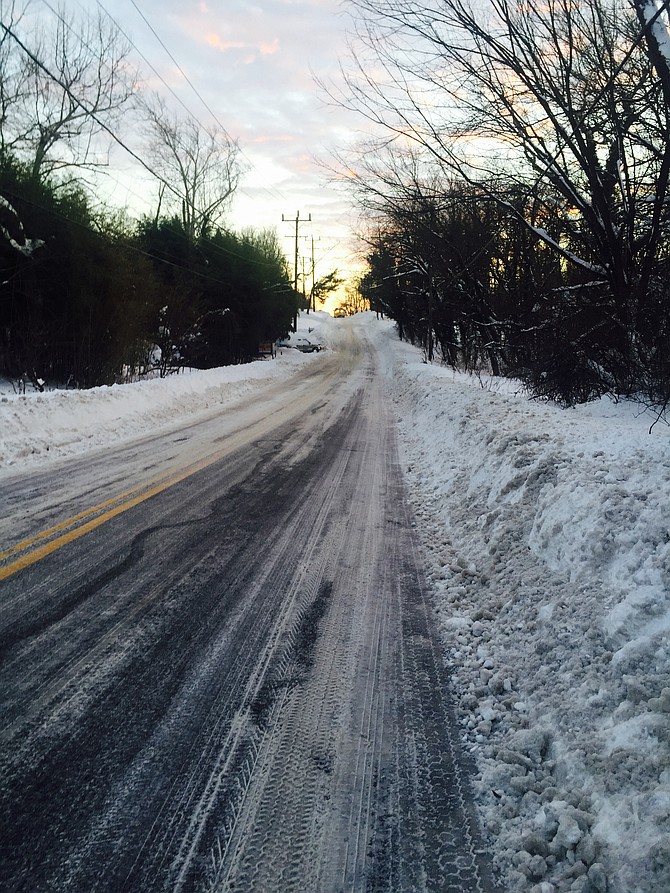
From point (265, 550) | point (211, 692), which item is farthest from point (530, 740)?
point (265, 550)

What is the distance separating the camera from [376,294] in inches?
1829

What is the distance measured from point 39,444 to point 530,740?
8.00 metres

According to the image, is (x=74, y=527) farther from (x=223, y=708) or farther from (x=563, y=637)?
(x=563, y=637)

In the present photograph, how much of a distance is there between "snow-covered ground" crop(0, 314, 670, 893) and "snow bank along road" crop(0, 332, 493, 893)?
212 mm

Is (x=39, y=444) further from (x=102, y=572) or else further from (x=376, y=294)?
(x=376, y=294)

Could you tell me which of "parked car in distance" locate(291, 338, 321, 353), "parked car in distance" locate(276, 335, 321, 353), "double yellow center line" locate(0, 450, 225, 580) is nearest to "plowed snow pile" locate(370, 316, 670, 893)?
"double yellow center line" locate(0, 450, 225, 580)

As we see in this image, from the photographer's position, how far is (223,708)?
2525mm

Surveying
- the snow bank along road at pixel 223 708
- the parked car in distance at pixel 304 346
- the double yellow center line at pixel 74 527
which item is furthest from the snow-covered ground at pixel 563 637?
the parked car in distance at pixel 304 346

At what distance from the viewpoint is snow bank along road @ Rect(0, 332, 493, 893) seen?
1812 mm

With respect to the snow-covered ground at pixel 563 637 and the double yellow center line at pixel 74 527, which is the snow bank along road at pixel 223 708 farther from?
the snow-covered ground at pixel 563 637

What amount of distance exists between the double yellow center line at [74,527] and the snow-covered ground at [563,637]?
9.99 ft

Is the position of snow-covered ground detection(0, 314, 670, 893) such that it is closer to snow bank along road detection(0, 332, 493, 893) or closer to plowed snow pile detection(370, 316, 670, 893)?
plowed snow pile detection(370, 316, 670, 893)

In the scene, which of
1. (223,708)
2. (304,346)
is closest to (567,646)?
(223,708)

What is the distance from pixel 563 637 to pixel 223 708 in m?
1.83
